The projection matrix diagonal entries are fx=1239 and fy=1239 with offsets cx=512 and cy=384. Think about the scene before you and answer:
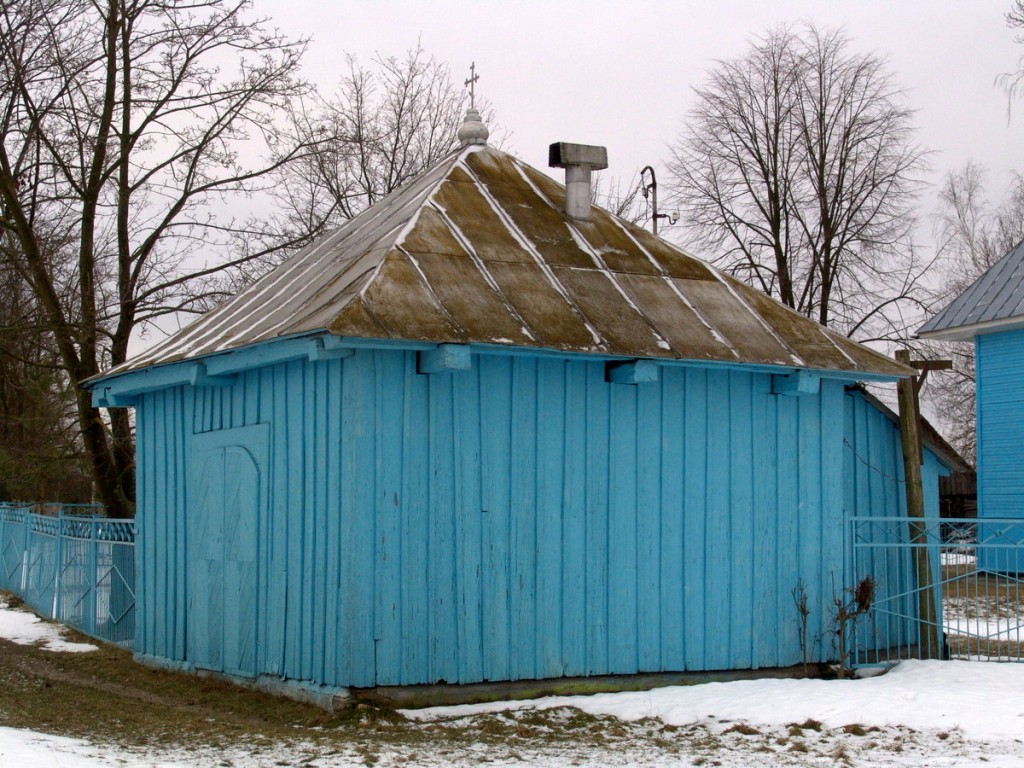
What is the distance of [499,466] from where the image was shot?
9172 millimetres

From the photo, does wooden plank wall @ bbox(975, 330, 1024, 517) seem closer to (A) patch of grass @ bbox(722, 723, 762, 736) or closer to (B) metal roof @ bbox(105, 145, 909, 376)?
(B) metal roof @ bbox(105, 145, 909, 376)

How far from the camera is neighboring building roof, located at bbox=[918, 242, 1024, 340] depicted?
1898cm

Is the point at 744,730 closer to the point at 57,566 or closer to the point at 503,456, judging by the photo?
the point at 503,456

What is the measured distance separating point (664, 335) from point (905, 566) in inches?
141

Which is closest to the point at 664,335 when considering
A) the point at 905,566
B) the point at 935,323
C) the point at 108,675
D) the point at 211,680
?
the point at 905,566

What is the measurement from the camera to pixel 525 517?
924 centimetres

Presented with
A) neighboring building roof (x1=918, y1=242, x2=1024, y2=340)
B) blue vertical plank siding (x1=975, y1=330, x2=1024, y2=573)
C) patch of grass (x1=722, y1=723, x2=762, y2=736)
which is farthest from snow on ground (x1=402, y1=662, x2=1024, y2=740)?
blue vertical plank siding (x1=975, y1=330, x2=1024, y2=573)

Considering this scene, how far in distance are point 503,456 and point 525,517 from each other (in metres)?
0.49

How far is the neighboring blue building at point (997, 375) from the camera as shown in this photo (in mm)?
19391

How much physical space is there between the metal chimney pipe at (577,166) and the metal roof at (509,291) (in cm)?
15

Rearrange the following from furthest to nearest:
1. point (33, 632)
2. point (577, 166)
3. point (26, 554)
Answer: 1. point (26, 554)
2. point (33, 632)
3. point (577, 166)

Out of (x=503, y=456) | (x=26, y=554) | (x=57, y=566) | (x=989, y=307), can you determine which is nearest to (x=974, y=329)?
(x=989, y=307)

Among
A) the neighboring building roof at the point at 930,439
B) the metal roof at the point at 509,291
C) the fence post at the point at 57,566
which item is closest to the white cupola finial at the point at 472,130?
the metal roof at the point at 509,291

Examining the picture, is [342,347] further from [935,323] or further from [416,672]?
[935,323]
